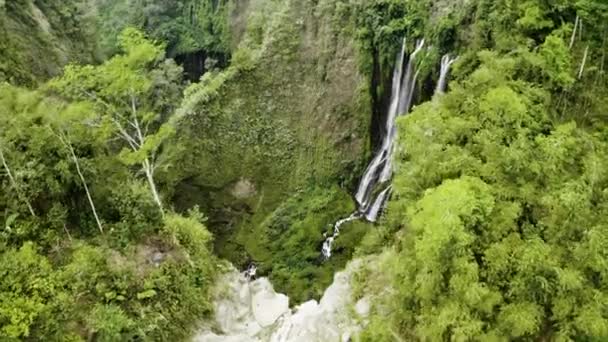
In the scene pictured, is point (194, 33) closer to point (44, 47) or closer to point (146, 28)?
point (146, 28)

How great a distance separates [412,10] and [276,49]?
20.5 ft

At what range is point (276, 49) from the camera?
2259 centimetres

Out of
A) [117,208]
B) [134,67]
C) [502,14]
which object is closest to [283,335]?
[117,208]

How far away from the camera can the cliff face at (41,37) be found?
761 inches

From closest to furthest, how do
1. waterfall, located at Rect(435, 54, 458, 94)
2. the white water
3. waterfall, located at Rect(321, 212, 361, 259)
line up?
waterfall, located at Rect(435, 54, 458, 94) < the white water < waterfall, located at Rect(321, 212, 361, 259)

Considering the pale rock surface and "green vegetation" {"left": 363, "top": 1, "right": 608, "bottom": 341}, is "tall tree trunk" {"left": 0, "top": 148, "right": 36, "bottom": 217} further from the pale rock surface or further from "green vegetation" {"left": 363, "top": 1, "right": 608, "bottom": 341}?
"green vegetation" {"left": 363, "top": 1, "right": 608, "bottom": 341}

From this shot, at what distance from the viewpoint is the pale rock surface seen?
39.4ft

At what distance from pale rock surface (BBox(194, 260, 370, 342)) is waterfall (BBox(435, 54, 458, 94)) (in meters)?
6.90

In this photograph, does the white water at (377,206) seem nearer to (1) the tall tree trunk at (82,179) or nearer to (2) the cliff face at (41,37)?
(1) the tall tree trunk at (82,179)

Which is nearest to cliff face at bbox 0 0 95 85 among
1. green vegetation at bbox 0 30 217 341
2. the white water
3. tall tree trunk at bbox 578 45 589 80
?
green vegetation at bbox 0 30 217 341

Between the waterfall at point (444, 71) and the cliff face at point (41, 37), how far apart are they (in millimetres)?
Answer: 14549

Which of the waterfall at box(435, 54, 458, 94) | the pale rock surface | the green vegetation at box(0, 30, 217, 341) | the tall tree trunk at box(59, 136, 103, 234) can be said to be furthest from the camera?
the waterfall at box(435, 54, 458, 94)

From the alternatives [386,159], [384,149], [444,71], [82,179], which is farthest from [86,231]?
[444,71]

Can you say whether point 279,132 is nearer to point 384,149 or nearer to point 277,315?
point 384,149
